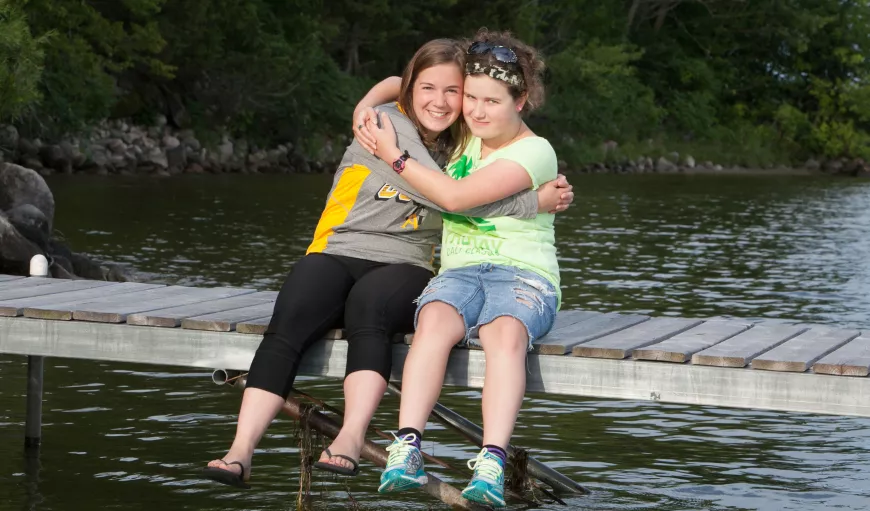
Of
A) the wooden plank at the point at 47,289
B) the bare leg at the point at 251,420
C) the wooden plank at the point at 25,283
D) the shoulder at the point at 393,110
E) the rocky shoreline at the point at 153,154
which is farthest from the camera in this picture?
the rocky shoreline at the point at 153,154

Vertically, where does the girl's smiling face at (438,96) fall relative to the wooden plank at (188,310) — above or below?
above

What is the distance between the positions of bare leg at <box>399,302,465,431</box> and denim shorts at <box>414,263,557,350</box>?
0.05m

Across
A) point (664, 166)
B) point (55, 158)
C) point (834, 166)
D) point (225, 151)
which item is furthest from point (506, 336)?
point (834, 166)

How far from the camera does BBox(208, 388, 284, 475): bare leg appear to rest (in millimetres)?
5820

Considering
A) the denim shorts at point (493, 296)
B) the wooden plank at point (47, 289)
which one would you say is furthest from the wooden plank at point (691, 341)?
the wooden plank at point (47, 289)

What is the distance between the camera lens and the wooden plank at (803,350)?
19.2ft

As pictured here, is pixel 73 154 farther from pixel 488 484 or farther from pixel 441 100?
pixel 488 484

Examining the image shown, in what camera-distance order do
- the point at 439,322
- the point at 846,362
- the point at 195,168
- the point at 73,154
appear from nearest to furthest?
the point at 846,362
the point at 439,322
the point at 73,154
the point at 195,168

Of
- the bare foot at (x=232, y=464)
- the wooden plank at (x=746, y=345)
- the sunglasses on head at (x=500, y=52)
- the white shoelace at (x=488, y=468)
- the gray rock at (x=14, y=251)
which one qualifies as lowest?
the gray rock at (x=14, y=251)

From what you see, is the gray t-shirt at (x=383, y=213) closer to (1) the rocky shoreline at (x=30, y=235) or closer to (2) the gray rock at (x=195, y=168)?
(1) the rocky shoreline at (x=30, y=235)

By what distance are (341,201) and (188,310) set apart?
2.77ft

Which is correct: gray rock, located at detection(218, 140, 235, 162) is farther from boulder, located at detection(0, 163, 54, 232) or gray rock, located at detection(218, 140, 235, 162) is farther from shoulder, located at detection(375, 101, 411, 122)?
shoulder, located at detection(375, 101, 411, 122)

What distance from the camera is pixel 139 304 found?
697 cm

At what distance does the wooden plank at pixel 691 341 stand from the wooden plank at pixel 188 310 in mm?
1891
